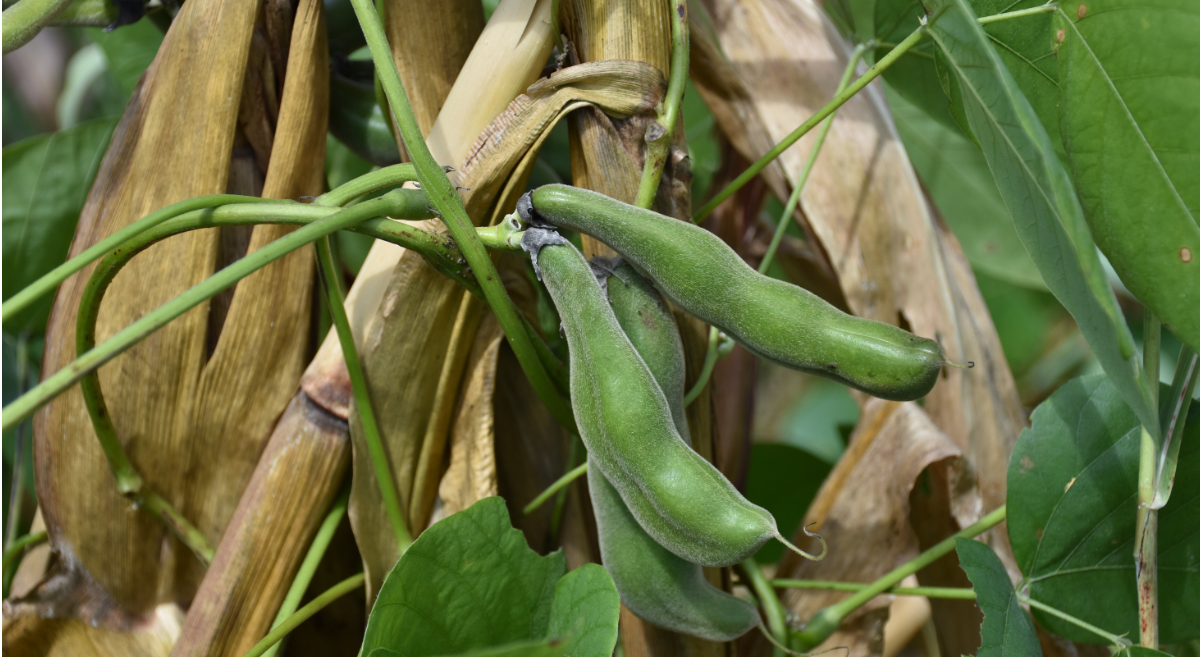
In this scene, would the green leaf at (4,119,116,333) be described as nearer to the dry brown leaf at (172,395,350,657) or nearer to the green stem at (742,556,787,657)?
the dry brown leaf at (172,395,350,657)

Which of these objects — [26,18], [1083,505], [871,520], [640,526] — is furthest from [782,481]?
[26,18]

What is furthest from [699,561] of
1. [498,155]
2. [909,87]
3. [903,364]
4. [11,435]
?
[11,435]

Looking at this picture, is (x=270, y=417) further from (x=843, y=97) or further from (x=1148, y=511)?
(x=1148, y=511)

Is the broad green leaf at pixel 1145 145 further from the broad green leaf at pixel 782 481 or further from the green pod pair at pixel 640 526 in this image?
the broad green leaf at pixel 782 481

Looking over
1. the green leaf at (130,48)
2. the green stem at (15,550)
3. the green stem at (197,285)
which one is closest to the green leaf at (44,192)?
the green leaf at (130,48)

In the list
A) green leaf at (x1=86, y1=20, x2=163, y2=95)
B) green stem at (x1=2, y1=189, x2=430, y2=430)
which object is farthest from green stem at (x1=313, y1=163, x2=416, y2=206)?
green leaf at (x1=86, y1=20, x2=163, y2=95)

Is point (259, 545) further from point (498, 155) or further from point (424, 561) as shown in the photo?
point (498, 155)
